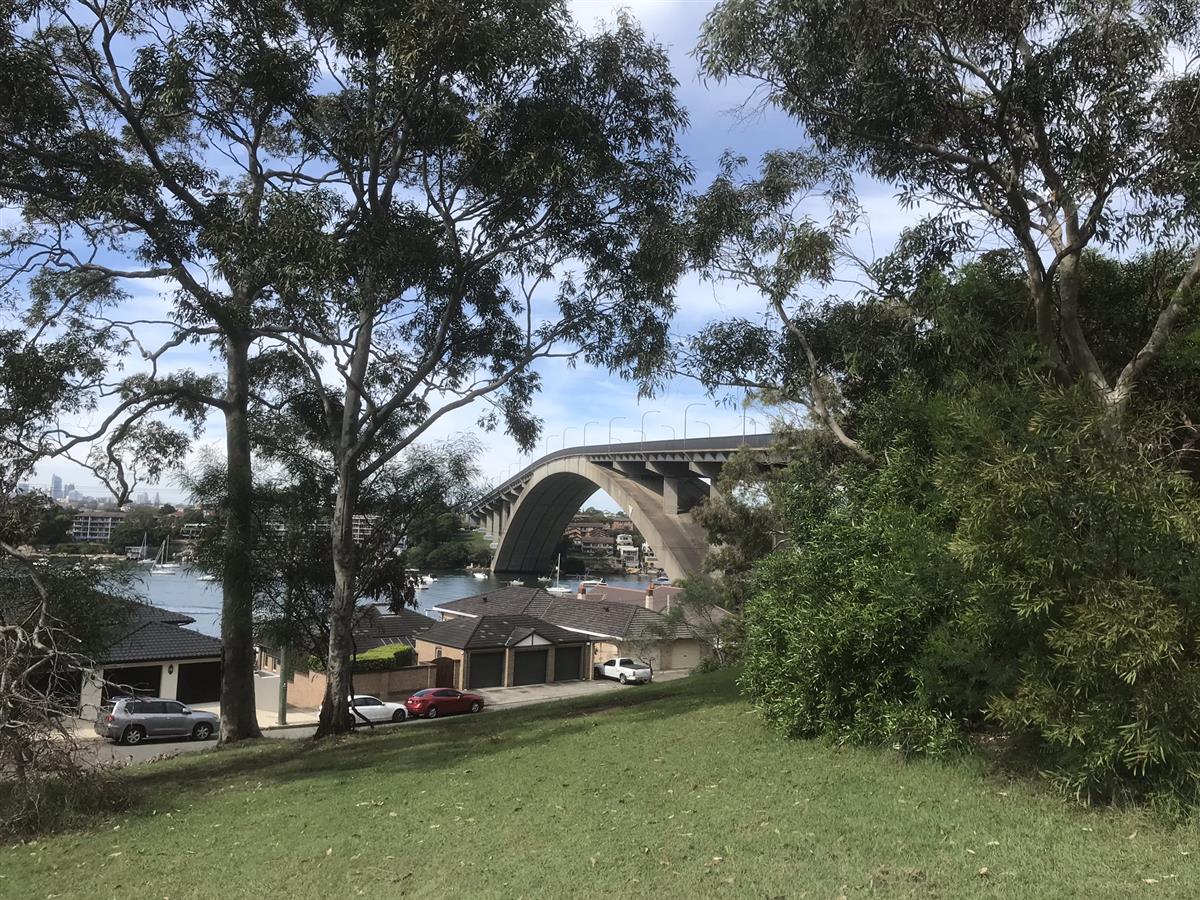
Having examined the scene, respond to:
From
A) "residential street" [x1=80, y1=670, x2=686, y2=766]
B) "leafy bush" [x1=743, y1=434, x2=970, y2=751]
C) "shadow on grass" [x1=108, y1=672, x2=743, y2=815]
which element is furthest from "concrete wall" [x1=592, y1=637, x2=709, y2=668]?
"leafy bush" [x1=743, y1=434, x2=970, y2=751]

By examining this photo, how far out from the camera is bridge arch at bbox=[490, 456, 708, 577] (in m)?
44.5

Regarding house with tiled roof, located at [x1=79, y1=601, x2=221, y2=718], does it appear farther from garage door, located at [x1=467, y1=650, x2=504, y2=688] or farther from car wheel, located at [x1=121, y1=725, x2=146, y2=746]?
garage door, located at [x1=467, y1=650, x2=504, y2=688]

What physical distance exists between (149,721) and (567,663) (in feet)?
55.6

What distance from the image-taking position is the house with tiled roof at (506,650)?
31703mm

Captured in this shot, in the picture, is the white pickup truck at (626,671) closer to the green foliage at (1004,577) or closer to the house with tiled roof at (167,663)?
the house with tiled roof at (167,663)

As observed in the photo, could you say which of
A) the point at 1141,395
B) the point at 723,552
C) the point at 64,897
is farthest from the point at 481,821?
the point at 723,552

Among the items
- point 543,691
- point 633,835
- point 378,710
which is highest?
point 633,835

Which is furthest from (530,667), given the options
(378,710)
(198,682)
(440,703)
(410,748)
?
(410,748)

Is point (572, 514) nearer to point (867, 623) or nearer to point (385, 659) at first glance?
point (385, 659)

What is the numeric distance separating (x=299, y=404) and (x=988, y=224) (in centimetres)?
1212

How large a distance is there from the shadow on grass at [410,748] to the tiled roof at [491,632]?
53.3 ft

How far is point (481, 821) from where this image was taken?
6965mm

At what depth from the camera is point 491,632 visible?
3244cm

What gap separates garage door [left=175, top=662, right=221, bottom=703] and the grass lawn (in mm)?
17618
